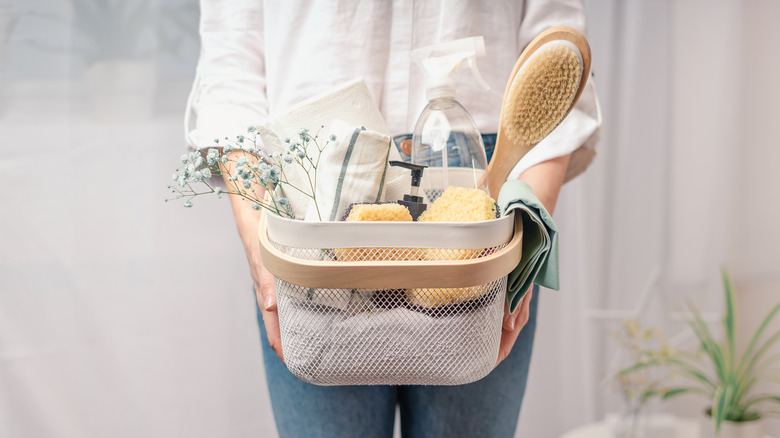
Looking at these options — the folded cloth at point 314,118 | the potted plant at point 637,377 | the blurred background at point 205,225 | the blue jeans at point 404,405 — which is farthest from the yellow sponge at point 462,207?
the potted plant at point 637,377

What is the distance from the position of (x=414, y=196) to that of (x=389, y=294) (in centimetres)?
9

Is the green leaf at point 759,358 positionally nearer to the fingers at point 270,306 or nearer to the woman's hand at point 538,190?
the woman's hand at point 538,190

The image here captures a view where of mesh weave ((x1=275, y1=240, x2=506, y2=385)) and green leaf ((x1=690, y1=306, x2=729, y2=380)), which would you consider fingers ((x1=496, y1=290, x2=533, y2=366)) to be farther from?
green leaf ((x1=690, y1=306, x2=729, y2=380))

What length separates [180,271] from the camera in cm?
108

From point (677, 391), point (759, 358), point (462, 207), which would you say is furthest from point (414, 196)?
point (759, 358)

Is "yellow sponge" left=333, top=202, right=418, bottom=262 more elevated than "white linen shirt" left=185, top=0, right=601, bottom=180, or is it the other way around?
"white linen shirt" left=185, top=0, right=601, bottom=180

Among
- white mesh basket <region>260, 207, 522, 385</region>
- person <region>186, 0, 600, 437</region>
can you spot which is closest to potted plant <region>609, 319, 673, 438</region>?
person <region>186, 0, 600, 437</region>

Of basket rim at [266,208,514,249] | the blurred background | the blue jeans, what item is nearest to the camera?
basket rim at [266,208,514,249]

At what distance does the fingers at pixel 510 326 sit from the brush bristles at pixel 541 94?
0.48 ft

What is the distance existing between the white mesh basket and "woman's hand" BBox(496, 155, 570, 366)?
0.25 feet

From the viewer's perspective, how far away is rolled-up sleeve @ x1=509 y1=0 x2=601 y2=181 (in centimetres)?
56

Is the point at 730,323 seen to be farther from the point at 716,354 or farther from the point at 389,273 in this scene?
the point at 389,273

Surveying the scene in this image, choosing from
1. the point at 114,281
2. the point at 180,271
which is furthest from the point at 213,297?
the point at 114,281

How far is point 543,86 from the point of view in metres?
0.41
